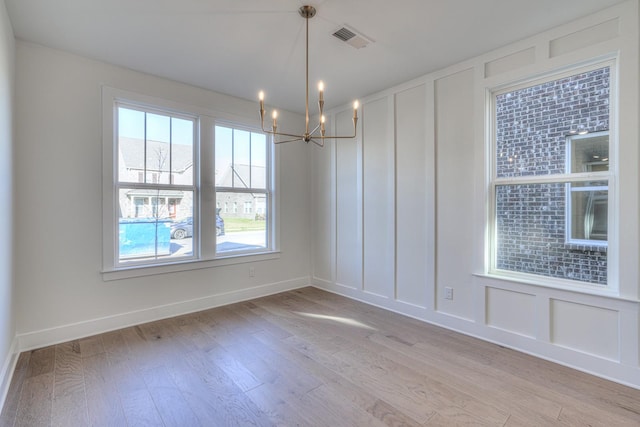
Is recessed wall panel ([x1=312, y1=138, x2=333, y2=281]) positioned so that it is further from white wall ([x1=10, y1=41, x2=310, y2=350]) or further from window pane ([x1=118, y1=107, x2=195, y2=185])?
white wall ([x1=10, y1=41, x2=310, y2=350])

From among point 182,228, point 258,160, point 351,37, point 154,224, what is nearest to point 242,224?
point 182,228

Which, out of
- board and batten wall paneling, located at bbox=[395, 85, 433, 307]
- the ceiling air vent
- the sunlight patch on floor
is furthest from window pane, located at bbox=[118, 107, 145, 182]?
board and batten wall paneling, located at bbox=[395, 85, 433, 307]

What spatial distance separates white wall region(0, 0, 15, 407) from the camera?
202cm

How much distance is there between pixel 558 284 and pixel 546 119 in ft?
4.57

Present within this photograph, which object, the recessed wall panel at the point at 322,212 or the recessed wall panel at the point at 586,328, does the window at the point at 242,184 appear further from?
the recessed wall panel at the point at 586,328

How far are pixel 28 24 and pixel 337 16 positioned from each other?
7.90 ft

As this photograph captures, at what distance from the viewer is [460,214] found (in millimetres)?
3006

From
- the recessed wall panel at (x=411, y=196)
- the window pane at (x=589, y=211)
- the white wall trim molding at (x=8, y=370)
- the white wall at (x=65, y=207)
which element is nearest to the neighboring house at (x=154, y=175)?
the white wall at (x=65, y=207)

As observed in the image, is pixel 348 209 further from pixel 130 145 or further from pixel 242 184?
pixel 130 145

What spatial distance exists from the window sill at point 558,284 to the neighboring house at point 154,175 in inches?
130

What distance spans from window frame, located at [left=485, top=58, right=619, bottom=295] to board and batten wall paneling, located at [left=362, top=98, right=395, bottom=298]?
1.05 metres

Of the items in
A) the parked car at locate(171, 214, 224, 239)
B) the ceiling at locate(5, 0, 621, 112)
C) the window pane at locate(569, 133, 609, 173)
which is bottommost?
the parked car at locate(171, 214, 224, 239)

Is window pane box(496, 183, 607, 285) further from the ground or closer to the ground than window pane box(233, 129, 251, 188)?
closer to the ground

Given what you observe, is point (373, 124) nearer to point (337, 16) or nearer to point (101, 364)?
point (337, 16)
